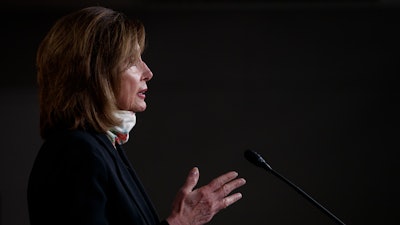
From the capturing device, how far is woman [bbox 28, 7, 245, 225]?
44.1 inches

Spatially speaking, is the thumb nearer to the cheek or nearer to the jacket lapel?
the jacket lapel

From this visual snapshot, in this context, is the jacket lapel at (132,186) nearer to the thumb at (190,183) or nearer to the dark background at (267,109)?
the thumb at (190,183)

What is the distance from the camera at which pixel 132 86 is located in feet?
4.38

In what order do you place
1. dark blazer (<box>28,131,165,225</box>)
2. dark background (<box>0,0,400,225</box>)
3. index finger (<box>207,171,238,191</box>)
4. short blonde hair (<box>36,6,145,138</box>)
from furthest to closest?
dark background (<box>0,0,400,225</box>) < index finger (<box>207,171,238,191</box>) < short blonde hair (<box>36,6,145,138</box>) < dark blazer (<box>28,131,165,225</box>)

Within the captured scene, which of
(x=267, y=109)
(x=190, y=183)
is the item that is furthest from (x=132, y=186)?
(x=267, y=109)

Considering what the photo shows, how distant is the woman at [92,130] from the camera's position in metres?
1.12

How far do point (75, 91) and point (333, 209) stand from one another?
95.8 inches

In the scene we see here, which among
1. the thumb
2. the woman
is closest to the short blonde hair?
the woman

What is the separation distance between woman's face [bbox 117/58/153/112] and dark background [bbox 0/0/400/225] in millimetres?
2007

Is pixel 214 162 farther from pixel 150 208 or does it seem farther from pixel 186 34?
pixel 150 208

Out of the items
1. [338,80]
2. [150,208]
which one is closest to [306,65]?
[338,80]

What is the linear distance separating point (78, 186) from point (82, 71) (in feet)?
0.83

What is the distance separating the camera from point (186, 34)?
134 inches

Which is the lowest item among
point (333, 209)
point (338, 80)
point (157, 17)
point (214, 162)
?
point (333, 209)
